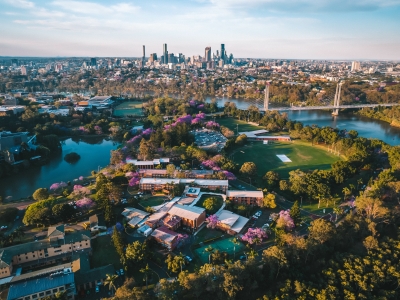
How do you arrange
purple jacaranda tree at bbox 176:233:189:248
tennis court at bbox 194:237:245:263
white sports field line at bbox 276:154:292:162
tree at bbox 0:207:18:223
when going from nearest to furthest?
tennis court at bbox 194:237:245:263
purple jacaranda tree at bbox 176:233:189:248
tree at bbox 0:207:18:223
white sports field line at bbox 276:154:292:162

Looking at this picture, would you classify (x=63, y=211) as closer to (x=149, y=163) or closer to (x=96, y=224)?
(x=96, y=224)

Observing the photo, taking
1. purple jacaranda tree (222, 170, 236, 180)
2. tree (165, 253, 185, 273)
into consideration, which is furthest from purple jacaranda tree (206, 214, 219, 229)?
purple jacaranda tree (222, 170, 236, 180)

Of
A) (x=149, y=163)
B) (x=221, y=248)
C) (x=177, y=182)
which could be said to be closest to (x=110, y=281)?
(x=221, y=248)

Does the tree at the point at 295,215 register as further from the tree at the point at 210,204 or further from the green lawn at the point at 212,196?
the tree at the point at 210,204

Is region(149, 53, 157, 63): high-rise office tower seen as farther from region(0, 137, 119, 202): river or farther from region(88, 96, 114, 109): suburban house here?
region(0, 137, 119, 202): river

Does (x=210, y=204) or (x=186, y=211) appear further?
(x=210, y=204)

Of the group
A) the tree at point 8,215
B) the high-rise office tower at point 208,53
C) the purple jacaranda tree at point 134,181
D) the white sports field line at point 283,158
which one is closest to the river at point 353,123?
the white sports field line at point 283,158

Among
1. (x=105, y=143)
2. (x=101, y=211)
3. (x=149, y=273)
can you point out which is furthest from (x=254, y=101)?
(x=149, y=273)
